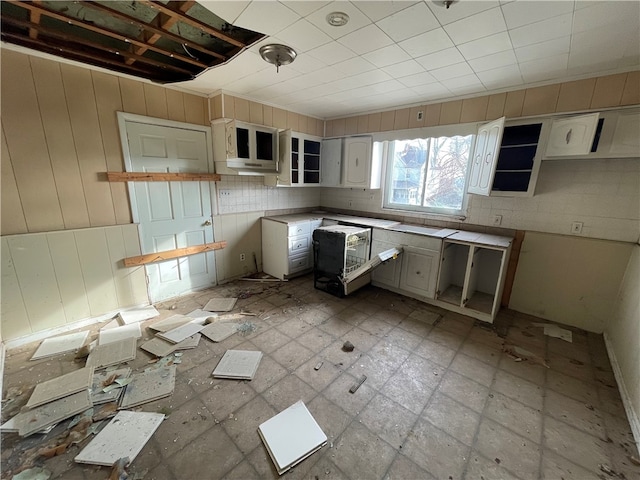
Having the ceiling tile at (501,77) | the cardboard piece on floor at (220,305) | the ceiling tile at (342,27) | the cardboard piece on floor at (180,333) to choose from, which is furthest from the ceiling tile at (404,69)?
the cardboard piece on floor at (180,333)

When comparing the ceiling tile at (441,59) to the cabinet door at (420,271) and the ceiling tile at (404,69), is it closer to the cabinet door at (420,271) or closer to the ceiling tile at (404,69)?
the ceiling tile at (404,69)

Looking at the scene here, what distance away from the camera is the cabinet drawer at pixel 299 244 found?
12.5 feet

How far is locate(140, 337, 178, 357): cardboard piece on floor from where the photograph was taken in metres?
2.30

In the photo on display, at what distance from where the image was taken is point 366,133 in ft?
13.2

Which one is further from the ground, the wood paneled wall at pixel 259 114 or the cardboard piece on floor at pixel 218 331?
the wood paneled wall at pixel 259 114

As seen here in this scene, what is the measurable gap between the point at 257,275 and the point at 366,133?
280 cm

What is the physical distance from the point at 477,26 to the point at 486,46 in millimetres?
337

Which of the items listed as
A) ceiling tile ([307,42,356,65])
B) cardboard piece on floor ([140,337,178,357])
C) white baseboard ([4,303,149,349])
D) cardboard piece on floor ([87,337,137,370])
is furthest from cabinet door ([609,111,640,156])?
white baseboard ([4,303,149,349])

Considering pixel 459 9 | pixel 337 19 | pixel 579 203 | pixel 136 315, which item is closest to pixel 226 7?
pixel 337 19

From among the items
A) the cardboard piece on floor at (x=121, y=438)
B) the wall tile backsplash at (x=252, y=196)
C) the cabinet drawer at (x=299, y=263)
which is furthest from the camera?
the cabinet drawer at (x=299, y=263)

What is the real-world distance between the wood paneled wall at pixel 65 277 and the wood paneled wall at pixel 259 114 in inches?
70.0

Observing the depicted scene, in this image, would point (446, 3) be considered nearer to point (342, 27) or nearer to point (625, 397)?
point (342, 27)

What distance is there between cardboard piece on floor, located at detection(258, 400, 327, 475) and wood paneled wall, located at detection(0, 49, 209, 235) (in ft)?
8.57

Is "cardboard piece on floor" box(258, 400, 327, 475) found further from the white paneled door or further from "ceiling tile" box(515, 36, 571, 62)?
"ceiling tile" box(515, 36, 571, 62)
